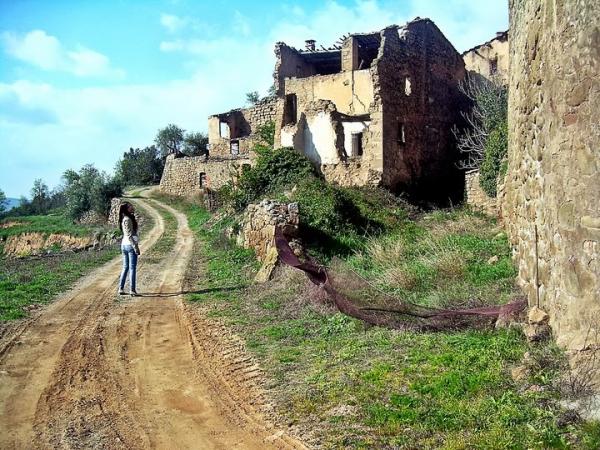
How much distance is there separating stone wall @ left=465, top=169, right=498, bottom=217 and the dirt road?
48.7ft

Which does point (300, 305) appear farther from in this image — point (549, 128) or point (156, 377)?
point (549, 128)

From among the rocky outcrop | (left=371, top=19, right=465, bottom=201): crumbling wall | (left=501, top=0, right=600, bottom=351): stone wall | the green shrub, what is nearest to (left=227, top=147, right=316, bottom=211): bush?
the green shrub

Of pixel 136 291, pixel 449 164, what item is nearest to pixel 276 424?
pixel 136 291

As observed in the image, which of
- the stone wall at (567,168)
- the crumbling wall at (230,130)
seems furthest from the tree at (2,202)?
the stone wall at (567,168)

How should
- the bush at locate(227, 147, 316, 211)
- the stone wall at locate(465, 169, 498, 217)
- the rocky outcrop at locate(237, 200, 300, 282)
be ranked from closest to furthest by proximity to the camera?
the rocky outcrop at locate(237, 200, 300, 282) → the stone wall at locate(465, 169, 498, 217) → the bush at locate(227, 147, 316, 211)

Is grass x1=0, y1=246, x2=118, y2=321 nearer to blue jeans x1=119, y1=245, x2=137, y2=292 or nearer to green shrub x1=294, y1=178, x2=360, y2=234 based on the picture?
blue jeans x1=119, y1=245, x2=137, y2=292

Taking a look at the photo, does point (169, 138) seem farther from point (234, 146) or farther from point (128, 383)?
point (128, 383)

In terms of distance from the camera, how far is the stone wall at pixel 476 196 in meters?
21.1

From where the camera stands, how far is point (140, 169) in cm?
5891

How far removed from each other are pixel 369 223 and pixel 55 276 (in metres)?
9.51

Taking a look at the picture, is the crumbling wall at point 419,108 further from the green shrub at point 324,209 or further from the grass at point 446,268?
the grass at point 446,268

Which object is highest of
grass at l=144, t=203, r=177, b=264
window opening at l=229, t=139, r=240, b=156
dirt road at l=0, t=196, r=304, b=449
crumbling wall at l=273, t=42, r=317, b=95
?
crumbling wall at l=273, t=42, r=317, b=95

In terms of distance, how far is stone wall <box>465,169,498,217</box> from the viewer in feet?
69.1

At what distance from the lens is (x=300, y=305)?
28.9ft
